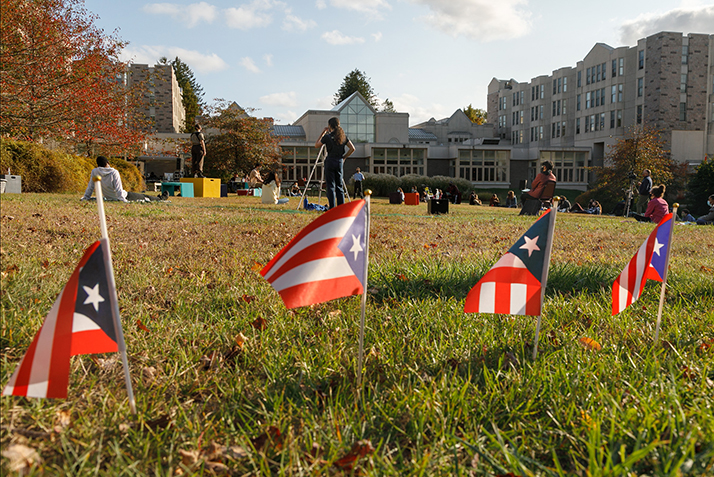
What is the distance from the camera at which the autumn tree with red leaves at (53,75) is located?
13219mm

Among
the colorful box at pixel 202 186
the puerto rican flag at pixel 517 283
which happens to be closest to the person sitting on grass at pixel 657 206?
the puerto rican flag at pixel 517 283

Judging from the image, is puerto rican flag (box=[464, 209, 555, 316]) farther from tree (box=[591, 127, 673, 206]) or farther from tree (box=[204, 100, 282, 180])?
tree (box=[591, 127, 673, 206])

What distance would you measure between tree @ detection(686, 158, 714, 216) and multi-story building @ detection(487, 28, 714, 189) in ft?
35.4

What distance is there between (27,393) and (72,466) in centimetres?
30

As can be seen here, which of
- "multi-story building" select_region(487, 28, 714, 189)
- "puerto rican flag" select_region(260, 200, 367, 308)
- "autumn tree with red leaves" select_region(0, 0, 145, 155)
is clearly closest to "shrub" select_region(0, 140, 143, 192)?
"autumn tree with red leaves" select_region(0, 0, 145, 155)

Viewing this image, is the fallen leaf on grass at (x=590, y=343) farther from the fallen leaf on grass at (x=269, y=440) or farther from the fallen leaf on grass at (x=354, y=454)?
the fallen leaf on grass at (x=269, y=440)

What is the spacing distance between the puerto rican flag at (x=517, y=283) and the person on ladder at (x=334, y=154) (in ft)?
27.9

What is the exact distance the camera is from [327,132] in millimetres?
10930

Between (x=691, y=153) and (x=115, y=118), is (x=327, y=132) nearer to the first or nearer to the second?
(x=115, y=118)

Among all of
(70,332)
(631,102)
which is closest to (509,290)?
(70,332)

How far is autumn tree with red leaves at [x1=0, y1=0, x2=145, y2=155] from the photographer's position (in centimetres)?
1322

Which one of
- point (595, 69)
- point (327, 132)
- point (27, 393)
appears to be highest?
point (595, 69)

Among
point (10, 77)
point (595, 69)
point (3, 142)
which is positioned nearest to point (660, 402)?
point (10, 77)

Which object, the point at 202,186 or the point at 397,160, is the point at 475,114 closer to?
the point at 397,160
